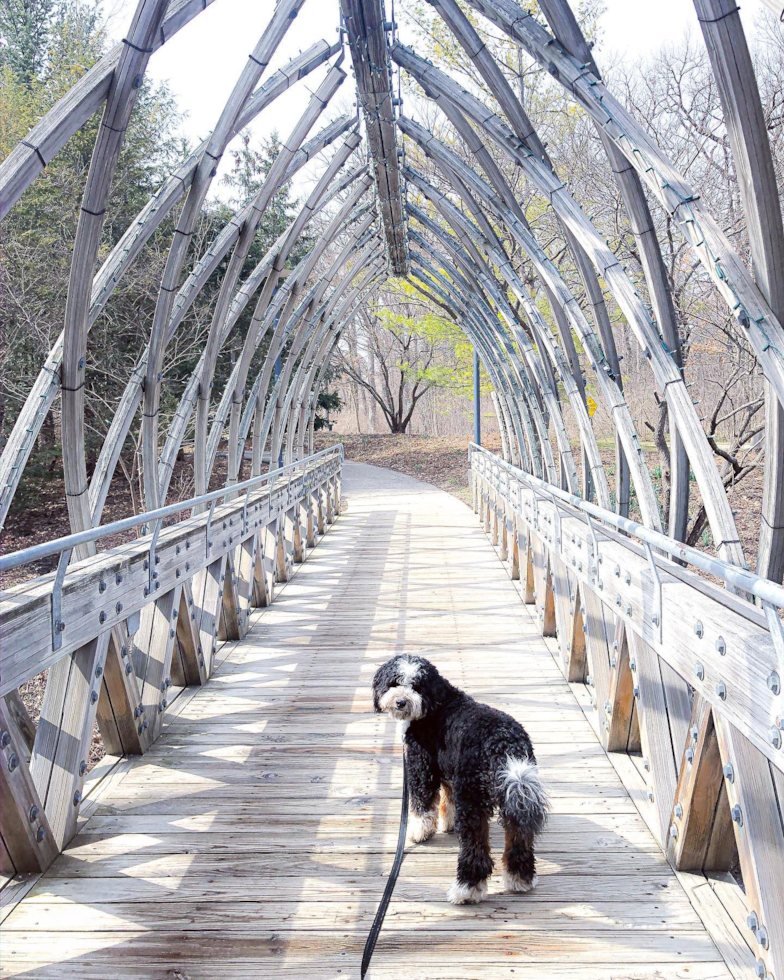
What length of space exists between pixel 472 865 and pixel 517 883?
0.54ft

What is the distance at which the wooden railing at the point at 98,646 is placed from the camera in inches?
96.0

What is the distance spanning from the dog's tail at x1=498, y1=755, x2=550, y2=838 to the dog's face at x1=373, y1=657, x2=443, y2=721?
413 millimetres

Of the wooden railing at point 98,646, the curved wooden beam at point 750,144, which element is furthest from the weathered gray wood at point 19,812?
the curved wooden beam at point 750,144

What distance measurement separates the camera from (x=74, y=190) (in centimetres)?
1227

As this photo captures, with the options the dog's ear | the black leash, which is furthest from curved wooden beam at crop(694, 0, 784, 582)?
the black leash

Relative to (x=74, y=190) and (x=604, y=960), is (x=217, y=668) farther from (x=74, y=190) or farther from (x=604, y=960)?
(x=74, y=190)

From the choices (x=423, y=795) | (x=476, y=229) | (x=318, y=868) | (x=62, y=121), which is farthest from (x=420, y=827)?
(x=476, y=229)

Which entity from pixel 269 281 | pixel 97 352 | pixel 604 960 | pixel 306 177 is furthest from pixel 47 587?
pixel 306 177

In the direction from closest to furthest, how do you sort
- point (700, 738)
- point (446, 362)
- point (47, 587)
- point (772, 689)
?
point (772, 689), point (700, 738), point (47, 587), point (446, 362)

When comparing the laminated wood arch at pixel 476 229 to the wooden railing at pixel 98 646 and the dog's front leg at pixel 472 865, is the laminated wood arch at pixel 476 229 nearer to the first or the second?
the wooden railing at pixel 98 646

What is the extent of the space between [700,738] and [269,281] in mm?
6069

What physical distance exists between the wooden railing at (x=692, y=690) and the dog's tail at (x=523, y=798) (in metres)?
0.45

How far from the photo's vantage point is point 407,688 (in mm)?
2686

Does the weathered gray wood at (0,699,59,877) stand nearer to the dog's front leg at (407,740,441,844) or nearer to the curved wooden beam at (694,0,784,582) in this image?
the dog's front leg at (407,740,441,844)
